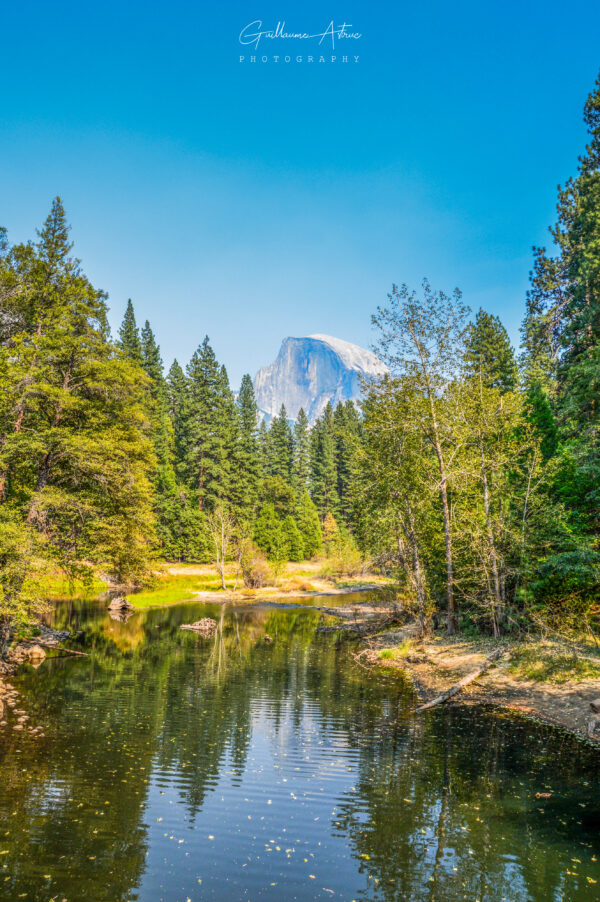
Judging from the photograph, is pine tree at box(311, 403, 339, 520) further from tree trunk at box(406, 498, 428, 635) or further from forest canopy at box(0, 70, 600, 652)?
tree trunk at box(406, 498, 428, 635)

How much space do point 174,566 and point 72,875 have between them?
57.8m

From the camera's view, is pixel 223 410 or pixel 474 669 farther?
pixel 223 410

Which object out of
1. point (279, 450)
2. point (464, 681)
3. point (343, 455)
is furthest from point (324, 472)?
point (464, 681)

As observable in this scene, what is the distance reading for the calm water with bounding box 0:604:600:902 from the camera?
7.99m

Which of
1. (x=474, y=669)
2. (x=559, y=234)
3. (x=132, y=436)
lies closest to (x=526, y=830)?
(x=474, y=669)

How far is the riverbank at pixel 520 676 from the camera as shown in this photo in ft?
53.4

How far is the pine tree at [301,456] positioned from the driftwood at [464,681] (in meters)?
76.5

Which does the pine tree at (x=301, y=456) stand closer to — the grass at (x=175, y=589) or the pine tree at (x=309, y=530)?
the pine tree at (x=309, y=530)

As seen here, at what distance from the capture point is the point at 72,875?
8016 millimetres

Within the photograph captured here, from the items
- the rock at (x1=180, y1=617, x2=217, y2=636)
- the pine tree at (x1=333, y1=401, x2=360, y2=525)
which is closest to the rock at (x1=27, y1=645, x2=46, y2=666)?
the rock at (x1=180, y1=617, x2=217, y2=636)

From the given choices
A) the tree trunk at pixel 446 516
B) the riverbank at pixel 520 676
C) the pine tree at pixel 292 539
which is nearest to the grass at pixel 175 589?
the pine tree at pixel 292 539

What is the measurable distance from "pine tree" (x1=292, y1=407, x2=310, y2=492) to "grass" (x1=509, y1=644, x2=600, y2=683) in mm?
77998

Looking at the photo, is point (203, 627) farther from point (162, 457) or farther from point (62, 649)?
point (162, 457)

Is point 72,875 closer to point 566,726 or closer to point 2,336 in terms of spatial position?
point 566,726
